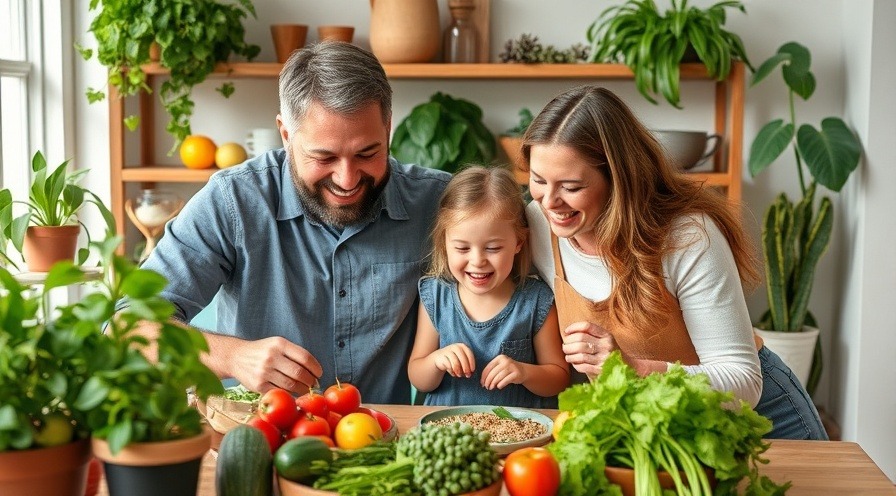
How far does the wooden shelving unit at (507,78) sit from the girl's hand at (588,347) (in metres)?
1.94

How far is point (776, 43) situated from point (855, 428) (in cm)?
156

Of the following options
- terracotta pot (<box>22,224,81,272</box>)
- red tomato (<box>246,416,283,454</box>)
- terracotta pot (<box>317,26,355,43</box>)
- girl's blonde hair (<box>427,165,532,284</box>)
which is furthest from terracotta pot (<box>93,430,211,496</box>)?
terracotta pot (<box>317,26,355,43</box>)

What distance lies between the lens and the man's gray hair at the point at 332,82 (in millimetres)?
2180

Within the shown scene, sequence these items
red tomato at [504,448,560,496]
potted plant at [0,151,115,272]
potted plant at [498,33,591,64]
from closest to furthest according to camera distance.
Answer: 1. red tomato at [504,448,560,496]
2. potted plant at [0,151,115,272]
3. potted plant at [498,33,591,64]

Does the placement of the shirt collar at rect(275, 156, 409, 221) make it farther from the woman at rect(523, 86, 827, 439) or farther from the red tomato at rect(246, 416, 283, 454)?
the red tomato at rect(246, 416, 283, 454)

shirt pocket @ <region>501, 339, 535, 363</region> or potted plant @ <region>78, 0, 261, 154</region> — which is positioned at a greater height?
potted plant @ <region>78, 0, 261, 154</region>

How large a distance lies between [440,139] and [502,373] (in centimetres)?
183

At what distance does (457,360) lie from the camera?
7.15 feet

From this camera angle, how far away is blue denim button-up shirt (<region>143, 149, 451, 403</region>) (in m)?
2.36

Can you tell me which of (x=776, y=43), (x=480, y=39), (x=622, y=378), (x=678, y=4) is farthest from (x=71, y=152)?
(x=622, y=378)

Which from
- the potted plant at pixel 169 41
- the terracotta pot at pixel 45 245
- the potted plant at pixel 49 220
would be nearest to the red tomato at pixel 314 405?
the potted plant at pixel 49 220

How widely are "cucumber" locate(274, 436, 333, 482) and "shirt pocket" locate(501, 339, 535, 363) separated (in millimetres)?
958

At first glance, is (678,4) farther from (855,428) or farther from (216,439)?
(216,439)

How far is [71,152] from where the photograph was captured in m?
4.03
